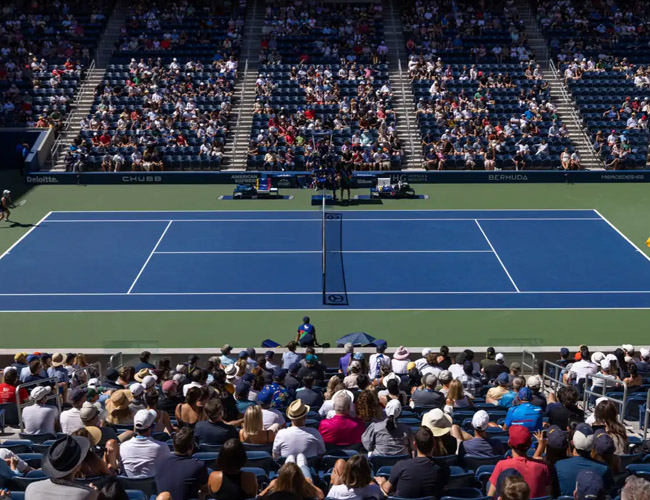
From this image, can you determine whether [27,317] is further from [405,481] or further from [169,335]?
[405,481]

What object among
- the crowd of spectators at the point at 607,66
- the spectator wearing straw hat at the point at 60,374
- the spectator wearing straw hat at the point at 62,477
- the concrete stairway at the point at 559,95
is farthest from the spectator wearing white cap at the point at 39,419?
the concrete stairway at the point at 559,95

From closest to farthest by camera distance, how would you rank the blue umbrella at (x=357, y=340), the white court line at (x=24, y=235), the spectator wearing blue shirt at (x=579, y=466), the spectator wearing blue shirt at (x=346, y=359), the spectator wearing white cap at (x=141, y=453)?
1. the spectator wearing blue shirt at (x=579, y=466)
2. the spectator wearing white cap at (x=141, y=453)
3. the spectator wearing blue shirt at (x=346, y=359)
4. the blue umbrella at (x=357, y=340)
5. the white court line at (x=24, y=235)

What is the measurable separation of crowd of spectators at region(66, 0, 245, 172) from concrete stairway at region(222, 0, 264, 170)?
1.83 feet

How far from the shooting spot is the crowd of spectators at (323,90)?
4150 centimetres

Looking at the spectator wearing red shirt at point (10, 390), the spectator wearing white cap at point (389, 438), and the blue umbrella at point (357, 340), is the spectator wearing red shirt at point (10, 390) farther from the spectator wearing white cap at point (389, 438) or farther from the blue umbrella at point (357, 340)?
the blue umbrella at point (357, 340)

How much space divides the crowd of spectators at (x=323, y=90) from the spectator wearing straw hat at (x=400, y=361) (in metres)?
21.6

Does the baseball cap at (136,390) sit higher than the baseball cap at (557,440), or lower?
lower

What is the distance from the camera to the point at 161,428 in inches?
469

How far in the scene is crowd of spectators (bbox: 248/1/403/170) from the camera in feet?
136

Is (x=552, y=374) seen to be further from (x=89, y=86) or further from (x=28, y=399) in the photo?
(x=89, y=86)

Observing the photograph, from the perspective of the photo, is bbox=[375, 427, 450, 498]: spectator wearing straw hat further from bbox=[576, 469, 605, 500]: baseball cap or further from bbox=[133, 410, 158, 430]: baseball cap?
bbox=[133, 410, 158, 430]: baseball cap

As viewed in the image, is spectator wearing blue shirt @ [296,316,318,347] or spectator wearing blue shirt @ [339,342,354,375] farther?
spectator wearing blue shirt @ [296,316,318,347]

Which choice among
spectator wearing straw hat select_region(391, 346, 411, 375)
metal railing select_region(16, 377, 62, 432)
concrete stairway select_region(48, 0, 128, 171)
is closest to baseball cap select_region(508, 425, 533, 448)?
metal railing select_region(16, 377, 62, 432)

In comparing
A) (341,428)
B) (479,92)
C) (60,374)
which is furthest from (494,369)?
(479,92)
